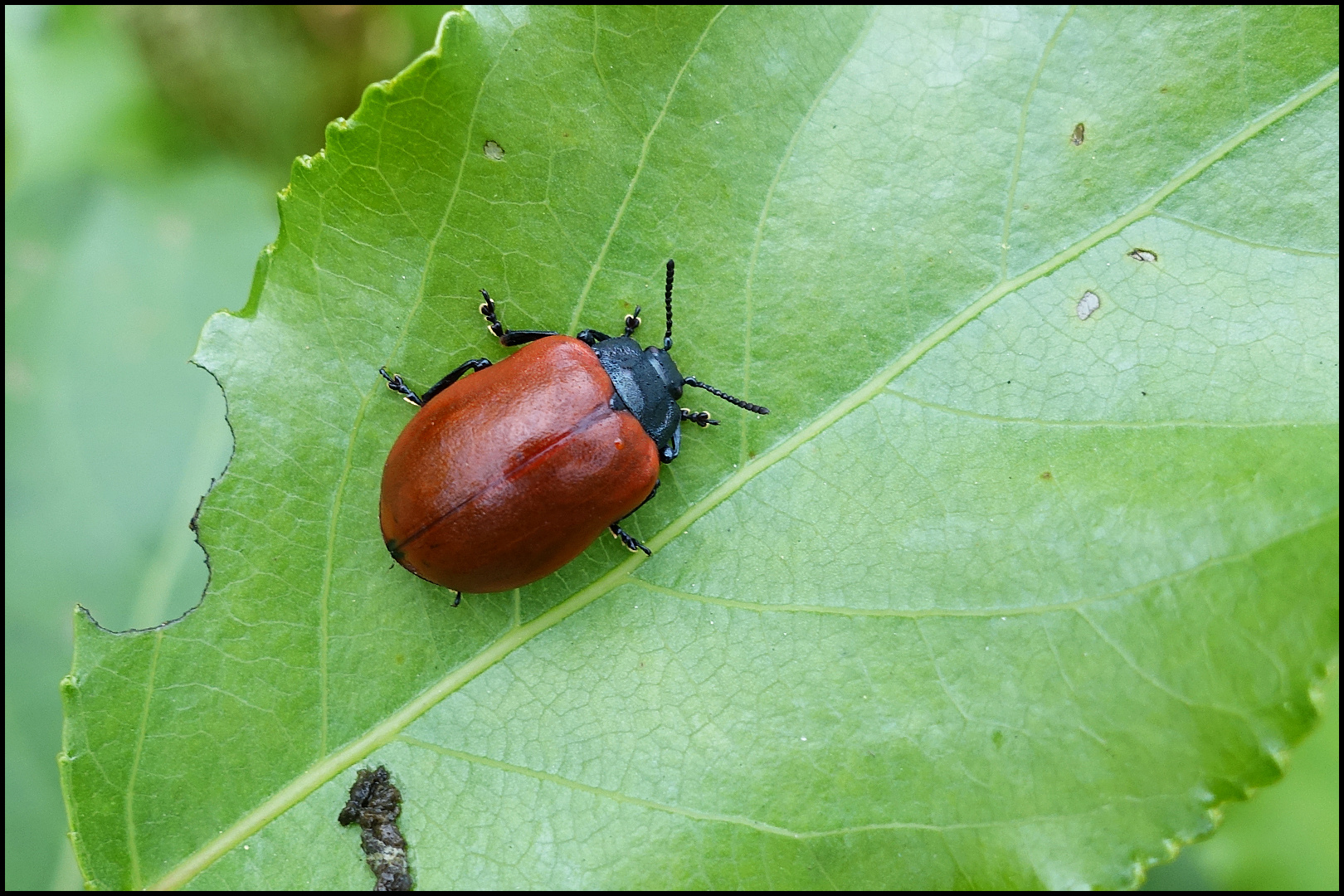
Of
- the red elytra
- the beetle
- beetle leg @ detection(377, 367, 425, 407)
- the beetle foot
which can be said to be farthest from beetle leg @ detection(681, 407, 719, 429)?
beetle leg @ detection(377, 367, 425, 407)

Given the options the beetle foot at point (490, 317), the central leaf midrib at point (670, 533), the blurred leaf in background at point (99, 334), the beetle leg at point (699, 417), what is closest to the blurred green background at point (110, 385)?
the blurred leaf in background at point (99, 334)

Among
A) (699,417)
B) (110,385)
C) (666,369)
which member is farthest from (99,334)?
(699,417)

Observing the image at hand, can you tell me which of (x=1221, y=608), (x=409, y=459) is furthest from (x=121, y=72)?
Result: (x=1221, y=608)

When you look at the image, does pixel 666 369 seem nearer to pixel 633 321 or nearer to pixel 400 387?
pixel 633 321

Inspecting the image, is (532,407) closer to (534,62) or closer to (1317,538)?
(534,62)

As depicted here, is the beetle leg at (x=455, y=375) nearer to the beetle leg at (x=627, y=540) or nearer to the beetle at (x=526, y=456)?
the beetle at (x=526, y=456)
